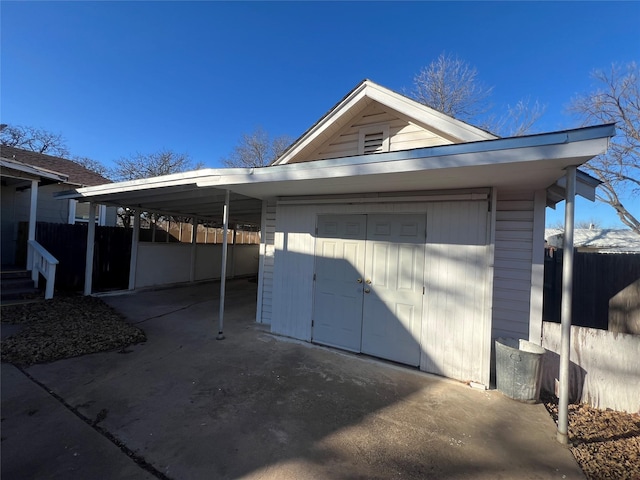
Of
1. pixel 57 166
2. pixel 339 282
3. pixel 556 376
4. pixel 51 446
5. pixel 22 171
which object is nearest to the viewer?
pixel 51 446

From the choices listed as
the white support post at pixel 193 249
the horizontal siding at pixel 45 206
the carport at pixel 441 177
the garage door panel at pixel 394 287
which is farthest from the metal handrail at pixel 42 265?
the garage door panel at pixel 394 287

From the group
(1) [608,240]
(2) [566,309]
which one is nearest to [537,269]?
(2) [566,309]

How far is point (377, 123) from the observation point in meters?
4.96

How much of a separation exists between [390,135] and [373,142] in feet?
1.00

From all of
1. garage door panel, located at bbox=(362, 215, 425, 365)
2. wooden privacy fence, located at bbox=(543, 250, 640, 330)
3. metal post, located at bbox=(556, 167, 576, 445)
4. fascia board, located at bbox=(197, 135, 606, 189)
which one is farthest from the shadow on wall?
fascia board, located at bbox=(197, 135, 606, 189)

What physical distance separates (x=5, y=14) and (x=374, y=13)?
22.7 feet

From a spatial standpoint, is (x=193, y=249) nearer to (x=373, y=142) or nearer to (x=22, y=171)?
(x=22, y=171)

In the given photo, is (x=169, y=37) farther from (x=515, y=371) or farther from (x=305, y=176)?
(x=515, y=371)

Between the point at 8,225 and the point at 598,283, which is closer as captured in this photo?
the point at 598,283

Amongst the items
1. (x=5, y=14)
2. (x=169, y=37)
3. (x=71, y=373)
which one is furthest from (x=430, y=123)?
(x=5, y=14)

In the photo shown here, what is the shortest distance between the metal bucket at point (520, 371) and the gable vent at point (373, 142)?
3390mm

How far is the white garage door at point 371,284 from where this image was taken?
13.6 ft

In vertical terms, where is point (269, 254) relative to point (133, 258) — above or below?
above

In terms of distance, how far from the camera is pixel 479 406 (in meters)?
3.19
